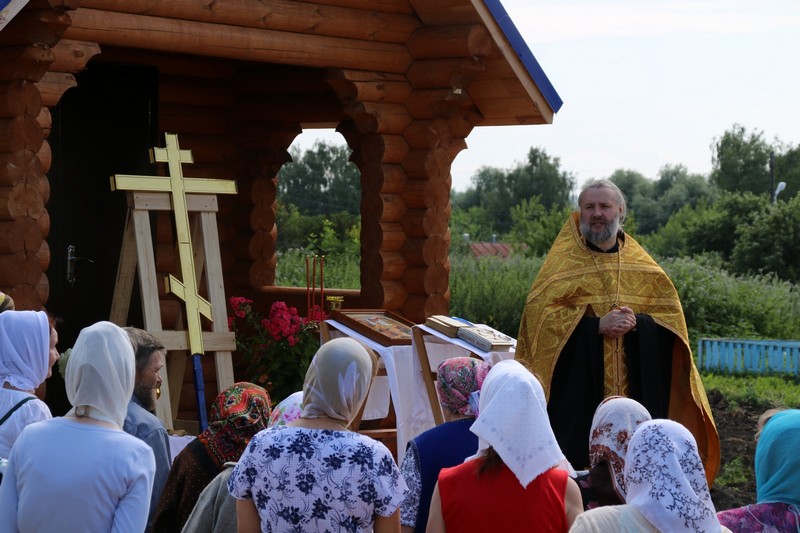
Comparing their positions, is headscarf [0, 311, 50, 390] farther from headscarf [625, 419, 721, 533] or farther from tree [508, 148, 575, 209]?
tree [508, 148, 575, 209]

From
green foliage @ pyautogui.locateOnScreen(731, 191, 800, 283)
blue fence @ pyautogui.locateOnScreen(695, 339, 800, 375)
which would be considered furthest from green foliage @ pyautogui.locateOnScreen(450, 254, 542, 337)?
green foliage @ pyautogui.locateOnScreen(731, 191, 800, 283)

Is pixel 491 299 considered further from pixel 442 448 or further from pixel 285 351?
pixel 442 448

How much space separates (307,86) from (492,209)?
52.9 metres

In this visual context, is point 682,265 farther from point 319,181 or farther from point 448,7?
point 319,181

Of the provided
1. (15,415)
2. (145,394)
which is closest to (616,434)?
(145,394)

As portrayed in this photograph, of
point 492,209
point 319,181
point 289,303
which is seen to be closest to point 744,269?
point 289,303

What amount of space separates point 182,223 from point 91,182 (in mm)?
1993

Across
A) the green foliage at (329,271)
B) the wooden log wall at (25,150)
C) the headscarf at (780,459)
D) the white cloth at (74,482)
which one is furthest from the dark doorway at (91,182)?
the green foliage at (329,271)

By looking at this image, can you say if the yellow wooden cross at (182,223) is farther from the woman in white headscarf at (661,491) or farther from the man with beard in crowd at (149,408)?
the woman in white headscarf at (661,491)

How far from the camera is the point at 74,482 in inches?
130

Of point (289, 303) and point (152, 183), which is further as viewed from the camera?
point (289, 303)

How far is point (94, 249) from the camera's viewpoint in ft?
29.1

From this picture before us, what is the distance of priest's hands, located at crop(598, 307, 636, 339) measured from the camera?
583cm

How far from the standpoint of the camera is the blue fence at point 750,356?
1717cm
